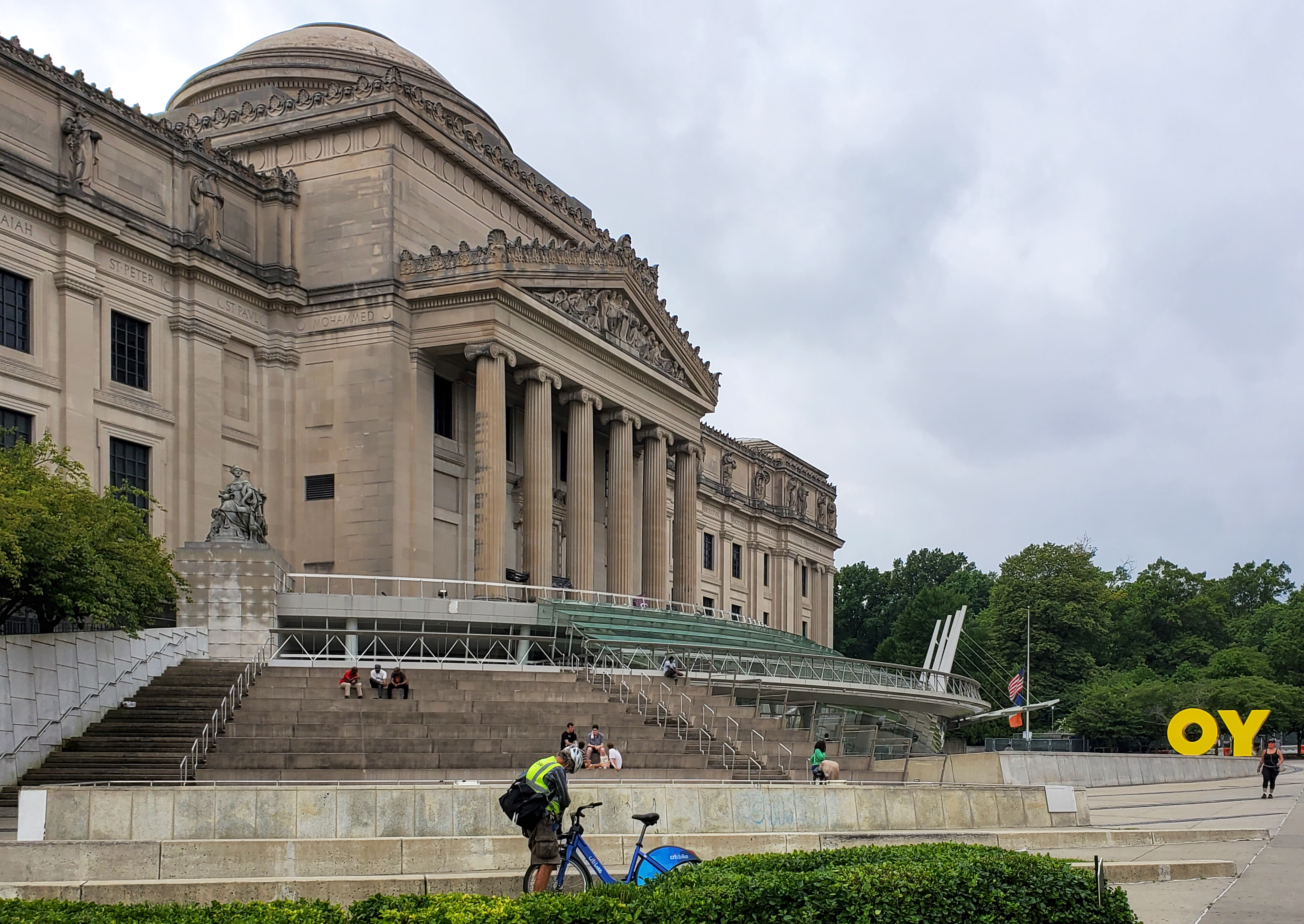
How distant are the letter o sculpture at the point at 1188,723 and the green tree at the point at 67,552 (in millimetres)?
52426

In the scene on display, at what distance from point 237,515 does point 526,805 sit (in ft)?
84.7

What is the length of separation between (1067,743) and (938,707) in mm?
21200

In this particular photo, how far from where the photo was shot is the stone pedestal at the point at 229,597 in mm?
39031

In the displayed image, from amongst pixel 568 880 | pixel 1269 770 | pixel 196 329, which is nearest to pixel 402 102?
pixel 196 329

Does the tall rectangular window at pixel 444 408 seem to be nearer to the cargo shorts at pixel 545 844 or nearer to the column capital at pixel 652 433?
the column capital at pixel 652 433

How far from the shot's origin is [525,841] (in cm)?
1998

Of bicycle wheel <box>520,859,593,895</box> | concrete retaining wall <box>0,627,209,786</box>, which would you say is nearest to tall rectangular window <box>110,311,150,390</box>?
concrete retaining wall <box>0,627,209,786</box>

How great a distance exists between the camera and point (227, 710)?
110 ft

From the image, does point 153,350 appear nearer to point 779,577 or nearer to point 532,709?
point 532,709

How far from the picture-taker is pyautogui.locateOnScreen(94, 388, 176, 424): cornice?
4738 cm

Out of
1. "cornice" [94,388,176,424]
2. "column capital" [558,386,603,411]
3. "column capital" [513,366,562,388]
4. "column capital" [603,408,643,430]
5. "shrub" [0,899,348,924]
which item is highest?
"column capital" [513,366,562,388]

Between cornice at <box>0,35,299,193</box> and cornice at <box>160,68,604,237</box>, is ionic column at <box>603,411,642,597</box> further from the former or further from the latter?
cornice at <box>0,35,299,193</box>

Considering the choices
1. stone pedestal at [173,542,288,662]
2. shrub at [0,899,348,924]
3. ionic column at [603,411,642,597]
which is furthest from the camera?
ionic column at [603,411,642,597]

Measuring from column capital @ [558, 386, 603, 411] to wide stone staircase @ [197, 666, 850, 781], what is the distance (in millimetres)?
19473
